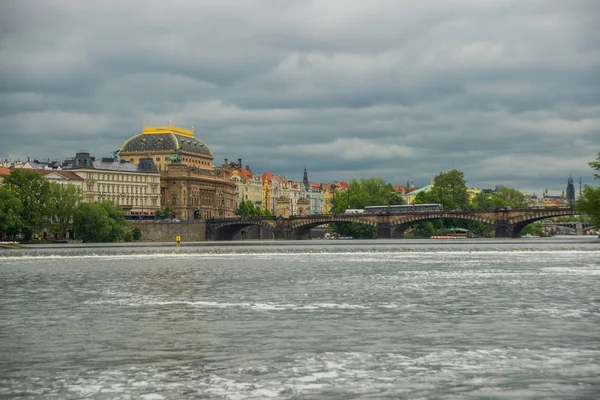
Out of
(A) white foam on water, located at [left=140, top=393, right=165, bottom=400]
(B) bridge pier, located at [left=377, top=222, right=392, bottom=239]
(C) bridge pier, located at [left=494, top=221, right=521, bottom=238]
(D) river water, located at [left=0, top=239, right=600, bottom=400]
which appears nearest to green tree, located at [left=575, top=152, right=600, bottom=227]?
(C) bridge pier, located at [left=494, top=221, right=521, bottom=238]

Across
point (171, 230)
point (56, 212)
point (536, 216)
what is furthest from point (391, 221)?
point (56, 212)

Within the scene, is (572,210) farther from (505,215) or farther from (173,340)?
(173,340)

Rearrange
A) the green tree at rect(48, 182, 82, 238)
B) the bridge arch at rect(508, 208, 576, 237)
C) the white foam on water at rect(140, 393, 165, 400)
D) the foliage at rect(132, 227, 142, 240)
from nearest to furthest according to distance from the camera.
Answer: the white foam on water at rect(140, 393, 165, 400), the green tree at rect(48, 182, 82, 238), the bridge arch at rect(508, 208, 576, 237), the foliage at rect(132, 227, 142, 240)

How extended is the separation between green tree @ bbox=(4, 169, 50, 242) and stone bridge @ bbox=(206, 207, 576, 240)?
4988 centimetres

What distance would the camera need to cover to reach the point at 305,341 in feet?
74.3

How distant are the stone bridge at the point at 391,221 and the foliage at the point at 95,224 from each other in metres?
41.6

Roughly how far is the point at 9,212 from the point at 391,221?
72322mm

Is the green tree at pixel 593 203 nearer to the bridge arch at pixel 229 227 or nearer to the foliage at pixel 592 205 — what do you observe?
the foliage at pixel 592 205

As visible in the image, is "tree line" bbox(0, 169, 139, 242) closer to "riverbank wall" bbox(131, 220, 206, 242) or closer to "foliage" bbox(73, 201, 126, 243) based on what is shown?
"foliage" bbox(73, 201, 126, 243)

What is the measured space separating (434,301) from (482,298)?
6.57 ft

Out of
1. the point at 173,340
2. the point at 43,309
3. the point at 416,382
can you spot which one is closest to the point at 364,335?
the point at 173,340

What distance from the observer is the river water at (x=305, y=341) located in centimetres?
1722

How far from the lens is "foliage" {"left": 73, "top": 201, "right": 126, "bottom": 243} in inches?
5531

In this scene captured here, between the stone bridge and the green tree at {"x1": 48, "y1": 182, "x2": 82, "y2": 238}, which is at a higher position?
the green tree at {"x1": 48, "y1": 182, "x2": 82, "y2": 238}
